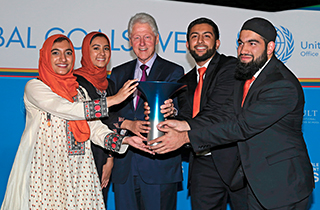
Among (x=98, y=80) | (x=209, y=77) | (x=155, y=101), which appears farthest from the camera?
(x=98, y=80)

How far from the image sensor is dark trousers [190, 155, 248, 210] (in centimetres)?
276

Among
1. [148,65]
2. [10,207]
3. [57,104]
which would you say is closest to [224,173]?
[148,65]

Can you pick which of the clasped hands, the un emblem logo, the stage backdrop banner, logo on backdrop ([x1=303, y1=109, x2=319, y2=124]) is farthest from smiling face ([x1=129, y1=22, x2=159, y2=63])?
logo on backdrop ([x1=303, y1=109, x2=319, y2=124])

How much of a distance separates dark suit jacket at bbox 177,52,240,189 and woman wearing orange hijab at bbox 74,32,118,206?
71 cm

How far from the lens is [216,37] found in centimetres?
298

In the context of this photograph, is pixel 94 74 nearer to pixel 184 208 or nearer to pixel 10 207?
pixel 10 207

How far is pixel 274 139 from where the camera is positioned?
2.24 metres

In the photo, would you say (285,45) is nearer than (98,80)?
No

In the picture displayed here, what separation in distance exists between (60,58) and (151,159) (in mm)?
1152

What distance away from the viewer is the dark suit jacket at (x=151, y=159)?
2.72 m

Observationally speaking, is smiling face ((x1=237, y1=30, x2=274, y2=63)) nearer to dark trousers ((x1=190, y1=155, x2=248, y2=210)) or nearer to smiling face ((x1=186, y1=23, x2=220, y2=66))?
smiling face ((x1=186, y1=23, x2=220, y2=66))

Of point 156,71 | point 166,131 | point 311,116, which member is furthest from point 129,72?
point 311,116

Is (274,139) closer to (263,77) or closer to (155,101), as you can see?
(263,77)

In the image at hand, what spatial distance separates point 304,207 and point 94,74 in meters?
2.17
